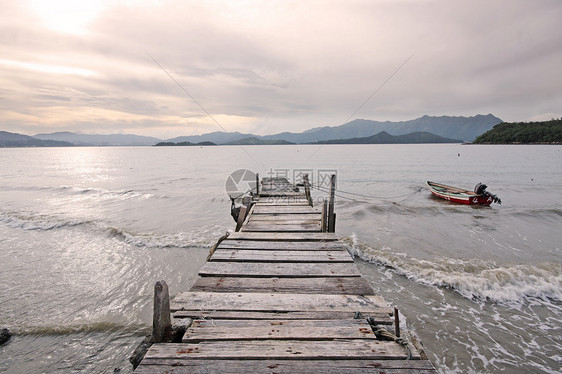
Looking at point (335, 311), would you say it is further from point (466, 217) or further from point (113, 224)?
point (466, 217)

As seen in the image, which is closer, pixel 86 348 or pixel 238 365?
pixel 238 365

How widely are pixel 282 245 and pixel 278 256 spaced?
0.75 m

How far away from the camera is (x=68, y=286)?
8.26 metres

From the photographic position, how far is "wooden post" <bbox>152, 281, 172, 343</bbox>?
3082 millimetres

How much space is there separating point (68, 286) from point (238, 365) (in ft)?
27.5

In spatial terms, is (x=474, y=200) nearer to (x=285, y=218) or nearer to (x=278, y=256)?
(x=285, y=218)

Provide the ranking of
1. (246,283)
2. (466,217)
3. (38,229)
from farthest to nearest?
(466,217) → (38,229) → (246,283)

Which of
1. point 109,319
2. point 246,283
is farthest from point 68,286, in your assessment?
point 246,283

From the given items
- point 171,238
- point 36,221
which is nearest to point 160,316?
point 171,238

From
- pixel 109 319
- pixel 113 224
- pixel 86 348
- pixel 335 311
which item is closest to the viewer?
pixel 335 311

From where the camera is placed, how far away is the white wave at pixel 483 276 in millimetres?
7879

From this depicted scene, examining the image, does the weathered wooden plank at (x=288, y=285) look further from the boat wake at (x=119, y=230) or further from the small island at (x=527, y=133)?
the small island at (x=527, y=133)

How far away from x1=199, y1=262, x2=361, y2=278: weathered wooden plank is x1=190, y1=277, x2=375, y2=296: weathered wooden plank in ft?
0.45

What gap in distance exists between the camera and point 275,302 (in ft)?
13.3
